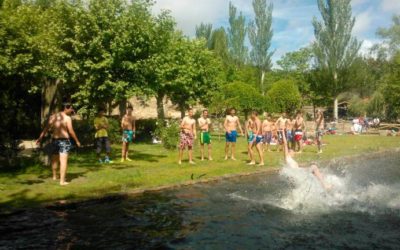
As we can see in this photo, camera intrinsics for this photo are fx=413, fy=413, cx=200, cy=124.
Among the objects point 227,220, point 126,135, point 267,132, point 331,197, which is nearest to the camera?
point 227,220

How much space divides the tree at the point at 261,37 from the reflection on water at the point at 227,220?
5135cm

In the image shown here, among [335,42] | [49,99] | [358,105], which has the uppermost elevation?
[335,42]

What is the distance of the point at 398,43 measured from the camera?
60.7 m

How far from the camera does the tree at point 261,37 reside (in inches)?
2445

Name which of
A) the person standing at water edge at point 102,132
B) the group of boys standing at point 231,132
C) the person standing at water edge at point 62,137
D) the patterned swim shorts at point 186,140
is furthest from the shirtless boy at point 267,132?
the person standing at water edge at point 62,137

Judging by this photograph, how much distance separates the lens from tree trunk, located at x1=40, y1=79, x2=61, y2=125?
15312 mm

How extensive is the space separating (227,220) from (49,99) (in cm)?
945

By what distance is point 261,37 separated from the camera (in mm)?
61969

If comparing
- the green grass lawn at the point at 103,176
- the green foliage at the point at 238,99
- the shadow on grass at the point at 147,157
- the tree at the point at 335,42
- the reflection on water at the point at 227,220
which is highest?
the tree at the point at 335,42

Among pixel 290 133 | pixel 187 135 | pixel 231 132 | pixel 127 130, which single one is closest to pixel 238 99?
pixel 290 133

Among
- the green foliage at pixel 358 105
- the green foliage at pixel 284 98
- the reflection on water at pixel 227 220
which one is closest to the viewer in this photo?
the reflection on water at pixel 227 220

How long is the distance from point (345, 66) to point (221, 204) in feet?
173

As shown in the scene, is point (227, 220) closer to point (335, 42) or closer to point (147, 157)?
point (147, 157)

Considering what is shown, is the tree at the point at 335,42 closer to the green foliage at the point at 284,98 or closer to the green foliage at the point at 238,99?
the green foliage at the point at 284,98
